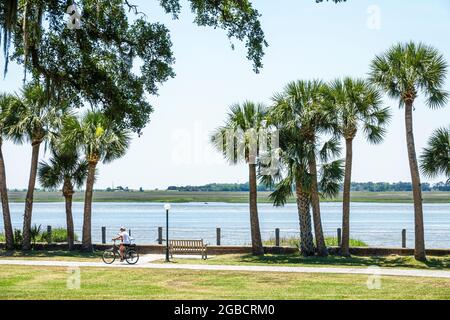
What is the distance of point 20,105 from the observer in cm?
3297

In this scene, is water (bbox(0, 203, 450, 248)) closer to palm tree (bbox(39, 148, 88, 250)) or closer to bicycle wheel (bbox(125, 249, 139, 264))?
palm tree (bbox(39, 148, 88, 250))

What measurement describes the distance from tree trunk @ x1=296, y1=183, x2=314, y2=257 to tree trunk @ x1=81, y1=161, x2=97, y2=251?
975 cm

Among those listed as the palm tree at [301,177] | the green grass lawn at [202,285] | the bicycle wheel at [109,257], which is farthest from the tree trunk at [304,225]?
the bicycle wheel at [109,257]

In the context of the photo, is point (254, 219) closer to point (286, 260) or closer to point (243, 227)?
point (286, 260)

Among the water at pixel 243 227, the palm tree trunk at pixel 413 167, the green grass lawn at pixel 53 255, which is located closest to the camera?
the green grass lawn at pixel 53 255

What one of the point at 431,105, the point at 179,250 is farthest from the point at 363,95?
the point at 179,250

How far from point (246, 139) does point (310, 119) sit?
2.99 meters

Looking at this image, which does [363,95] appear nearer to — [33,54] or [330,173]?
[330,173]

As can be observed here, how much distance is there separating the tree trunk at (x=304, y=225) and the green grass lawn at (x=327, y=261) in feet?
1.67

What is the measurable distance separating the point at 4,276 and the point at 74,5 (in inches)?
372

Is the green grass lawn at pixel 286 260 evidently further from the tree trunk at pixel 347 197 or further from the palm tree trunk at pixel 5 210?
the palm tree trunk at pixel 5 210

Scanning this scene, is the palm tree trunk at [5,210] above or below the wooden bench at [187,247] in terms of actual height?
→ above

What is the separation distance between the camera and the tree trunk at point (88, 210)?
32562mm
